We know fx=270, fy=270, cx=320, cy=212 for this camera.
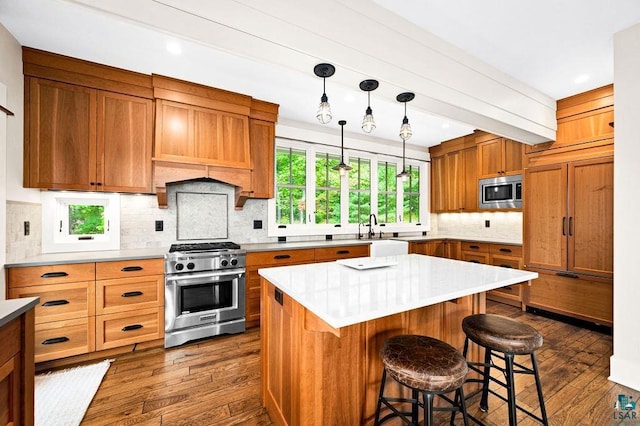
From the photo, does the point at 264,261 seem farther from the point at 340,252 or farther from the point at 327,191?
the point at 327,191

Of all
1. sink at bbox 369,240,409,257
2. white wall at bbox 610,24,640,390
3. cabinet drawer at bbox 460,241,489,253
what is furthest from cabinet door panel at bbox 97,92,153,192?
cabinet drawer at bbox 460,241,489,253

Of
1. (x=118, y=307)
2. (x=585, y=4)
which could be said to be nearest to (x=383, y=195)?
(x=585, y=4)

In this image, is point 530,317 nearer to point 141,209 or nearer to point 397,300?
point 397,300

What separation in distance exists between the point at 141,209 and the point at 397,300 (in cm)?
297

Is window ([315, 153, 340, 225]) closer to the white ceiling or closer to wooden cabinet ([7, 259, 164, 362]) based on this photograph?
the white ceiling

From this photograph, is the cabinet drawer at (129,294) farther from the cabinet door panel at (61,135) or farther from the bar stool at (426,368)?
the bar stool at (426,368)

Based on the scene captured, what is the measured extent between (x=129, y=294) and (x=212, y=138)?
1.73 meters

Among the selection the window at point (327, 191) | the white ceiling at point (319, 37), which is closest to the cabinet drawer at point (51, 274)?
the white ceiling at point (319, 37)

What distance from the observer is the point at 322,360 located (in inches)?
52.2

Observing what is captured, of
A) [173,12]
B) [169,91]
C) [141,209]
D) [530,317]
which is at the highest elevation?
[169,91]

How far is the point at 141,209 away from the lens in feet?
9.84

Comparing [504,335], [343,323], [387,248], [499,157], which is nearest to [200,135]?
[387,248]

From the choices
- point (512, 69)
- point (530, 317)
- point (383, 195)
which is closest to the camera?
point (512, 69)

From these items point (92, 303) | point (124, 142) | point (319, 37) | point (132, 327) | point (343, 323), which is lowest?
point (132, 327)
